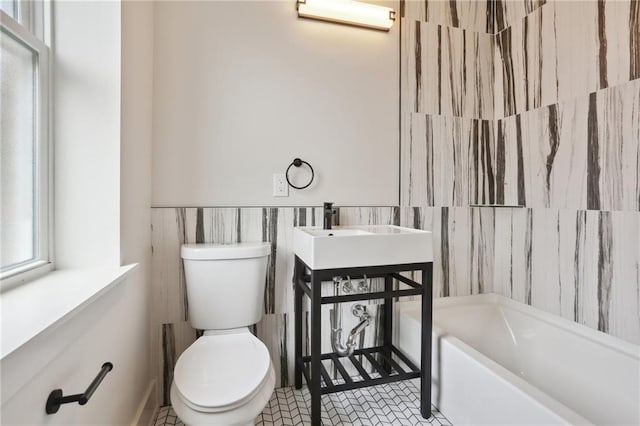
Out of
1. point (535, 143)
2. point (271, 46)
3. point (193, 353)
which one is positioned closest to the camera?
point (193, 353)

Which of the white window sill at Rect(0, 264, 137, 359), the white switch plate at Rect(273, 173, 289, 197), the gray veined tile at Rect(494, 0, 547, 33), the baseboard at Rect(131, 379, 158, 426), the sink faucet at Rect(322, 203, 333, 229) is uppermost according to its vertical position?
the gray veined tile at Rect(494, 0, 547, 33)

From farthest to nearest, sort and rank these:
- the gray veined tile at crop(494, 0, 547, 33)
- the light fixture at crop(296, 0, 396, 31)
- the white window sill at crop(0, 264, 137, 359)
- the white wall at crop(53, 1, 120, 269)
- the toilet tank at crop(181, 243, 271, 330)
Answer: the gray veined tile at crop(494, 0, 547, 33)
the light fixture at crop(296, 0, 396, 31)
the toilet tank at crop(181, 243, 271, 330)
the white wall at crop(53, 1, 120, 269)
the white window sill at crop(0, 264, 137, 359)

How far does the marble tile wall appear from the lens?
1449 mm

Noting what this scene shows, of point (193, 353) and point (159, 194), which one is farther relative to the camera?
point (159, 194)

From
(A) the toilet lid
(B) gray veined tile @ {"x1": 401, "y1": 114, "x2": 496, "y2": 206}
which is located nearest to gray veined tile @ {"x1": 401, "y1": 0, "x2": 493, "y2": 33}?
(B) gray veined tile @ {"x1": 401, "y1": 114, "x2": 496, "y2": 206}

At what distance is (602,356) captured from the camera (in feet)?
4.76

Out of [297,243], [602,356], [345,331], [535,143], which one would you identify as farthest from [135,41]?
[602,356]

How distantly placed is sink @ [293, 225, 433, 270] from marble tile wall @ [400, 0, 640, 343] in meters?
0.52

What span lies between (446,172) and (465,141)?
0.84 ft

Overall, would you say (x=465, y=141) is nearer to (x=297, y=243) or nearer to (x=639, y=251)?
(x=639, y=251)

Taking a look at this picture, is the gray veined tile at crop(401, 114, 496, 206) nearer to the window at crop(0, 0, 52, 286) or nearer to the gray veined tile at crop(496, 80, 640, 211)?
the gray veined tile at crop(496, 80, 640, 211)

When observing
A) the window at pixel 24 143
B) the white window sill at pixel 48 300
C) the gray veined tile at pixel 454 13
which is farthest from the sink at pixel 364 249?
the gray veined tile at pixel 454 13

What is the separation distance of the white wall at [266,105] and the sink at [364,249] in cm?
47

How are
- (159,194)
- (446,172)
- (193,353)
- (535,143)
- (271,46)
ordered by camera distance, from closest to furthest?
(193,353) < (159,194) < (271,46) < (535,143) < (446,172)
